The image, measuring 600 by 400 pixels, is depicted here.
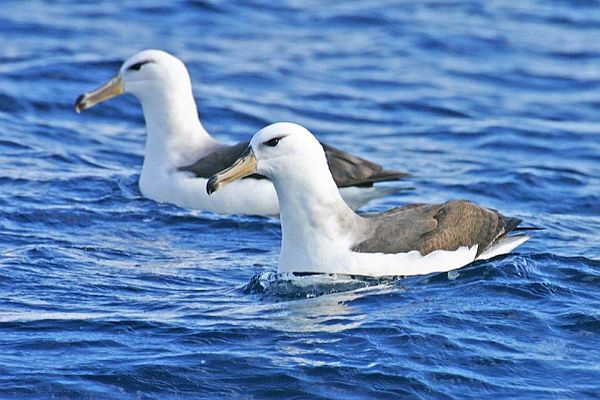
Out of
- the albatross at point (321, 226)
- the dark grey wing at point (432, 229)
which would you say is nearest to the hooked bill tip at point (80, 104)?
the albatross at point (321, 226)

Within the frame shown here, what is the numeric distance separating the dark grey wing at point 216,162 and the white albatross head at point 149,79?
3.28 feet

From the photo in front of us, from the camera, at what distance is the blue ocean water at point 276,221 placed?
8.48 metres

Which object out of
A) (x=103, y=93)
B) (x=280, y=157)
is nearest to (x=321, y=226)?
(x=280, y=157)

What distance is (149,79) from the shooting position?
46.2ft

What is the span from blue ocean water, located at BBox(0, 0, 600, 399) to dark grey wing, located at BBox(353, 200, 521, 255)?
23cm

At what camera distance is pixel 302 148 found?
32.8 ft

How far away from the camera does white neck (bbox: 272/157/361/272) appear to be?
392 inches

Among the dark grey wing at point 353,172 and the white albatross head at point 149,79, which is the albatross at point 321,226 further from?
the white albatross head at point 149,79

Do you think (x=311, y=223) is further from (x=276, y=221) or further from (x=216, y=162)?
(x=216, y=162)

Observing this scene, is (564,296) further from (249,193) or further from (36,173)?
(36,173)

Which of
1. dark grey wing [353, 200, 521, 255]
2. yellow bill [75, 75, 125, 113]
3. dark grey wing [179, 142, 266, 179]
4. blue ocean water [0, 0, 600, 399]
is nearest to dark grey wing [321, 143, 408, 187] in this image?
dark grey wing [179, 142, 266, 179]

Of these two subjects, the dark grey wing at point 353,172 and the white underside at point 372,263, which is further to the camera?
the dark grey wing at point 353,172

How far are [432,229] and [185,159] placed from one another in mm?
3902

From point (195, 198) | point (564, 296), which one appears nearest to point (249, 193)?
point (195, 198)
